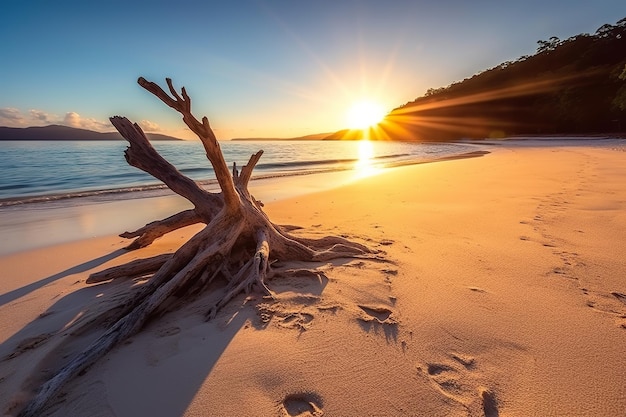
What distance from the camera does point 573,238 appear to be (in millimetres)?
4359

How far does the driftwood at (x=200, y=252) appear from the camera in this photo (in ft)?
8.14

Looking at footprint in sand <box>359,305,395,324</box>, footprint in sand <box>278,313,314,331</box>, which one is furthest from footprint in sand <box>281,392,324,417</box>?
footprint in sand <box>359,305,395,324</box>

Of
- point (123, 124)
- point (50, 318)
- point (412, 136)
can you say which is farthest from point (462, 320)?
point (412, 136)

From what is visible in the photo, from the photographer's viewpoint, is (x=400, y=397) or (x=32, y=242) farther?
(x=32, y=242)

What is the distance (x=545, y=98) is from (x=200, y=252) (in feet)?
230

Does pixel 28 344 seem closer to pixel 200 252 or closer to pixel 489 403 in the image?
pixel 200 252

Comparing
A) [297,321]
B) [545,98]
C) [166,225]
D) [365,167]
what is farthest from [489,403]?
[545,98]

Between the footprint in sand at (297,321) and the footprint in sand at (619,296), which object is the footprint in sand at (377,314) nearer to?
the footprint in sand at (297,321)

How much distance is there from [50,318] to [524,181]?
38.3 feet

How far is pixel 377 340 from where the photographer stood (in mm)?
2387

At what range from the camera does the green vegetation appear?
43.7m

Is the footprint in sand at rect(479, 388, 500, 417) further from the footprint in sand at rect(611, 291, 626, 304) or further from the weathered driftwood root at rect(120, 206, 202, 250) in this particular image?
the weathered driftwood root at rect(120, 206, 202, 250)

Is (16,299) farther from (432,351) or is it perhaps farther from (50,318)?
(432,351)

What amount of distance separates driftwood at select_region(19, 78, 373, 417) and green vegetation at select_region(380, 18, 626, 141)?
107ft
